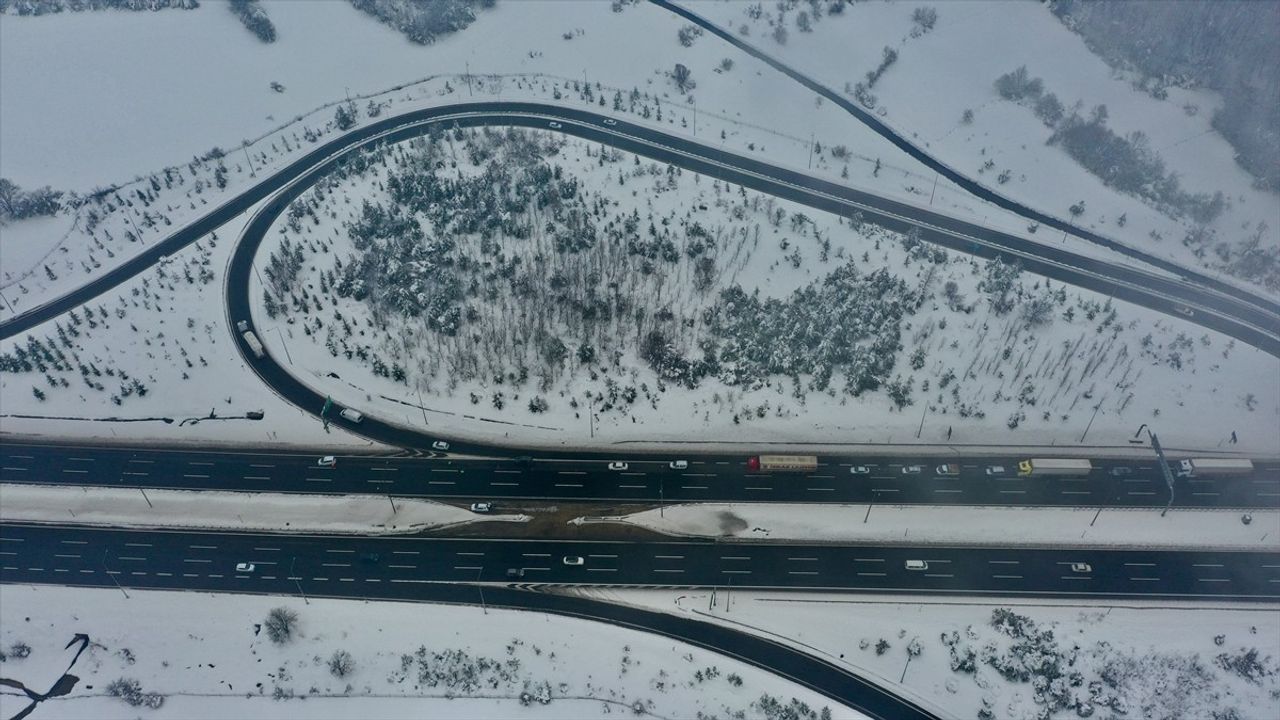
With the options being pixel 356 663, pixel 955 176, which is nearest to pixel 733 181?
pixel 955 176

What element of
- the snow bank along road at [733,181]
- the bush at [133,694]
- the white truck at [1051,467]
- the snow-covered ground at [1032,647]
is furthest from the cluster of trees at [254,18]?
the white truck at [1051,467]

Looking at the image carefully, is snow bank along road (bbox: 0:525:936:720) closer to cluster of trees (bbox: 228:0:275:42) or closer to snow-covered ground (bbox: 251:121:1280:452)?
snow-covered ground (bbox: 251:121:1280:452)

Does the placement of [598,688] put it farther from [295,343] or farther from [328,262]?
[328,262]

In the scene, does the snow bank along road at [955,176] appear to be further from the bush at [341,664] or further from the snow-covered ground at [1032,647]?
the bush at [341,664]

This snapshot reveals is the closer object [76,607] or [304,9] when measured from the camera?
[76,607]

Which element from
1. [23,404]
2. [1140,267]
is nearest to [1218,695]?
[1140,267]
